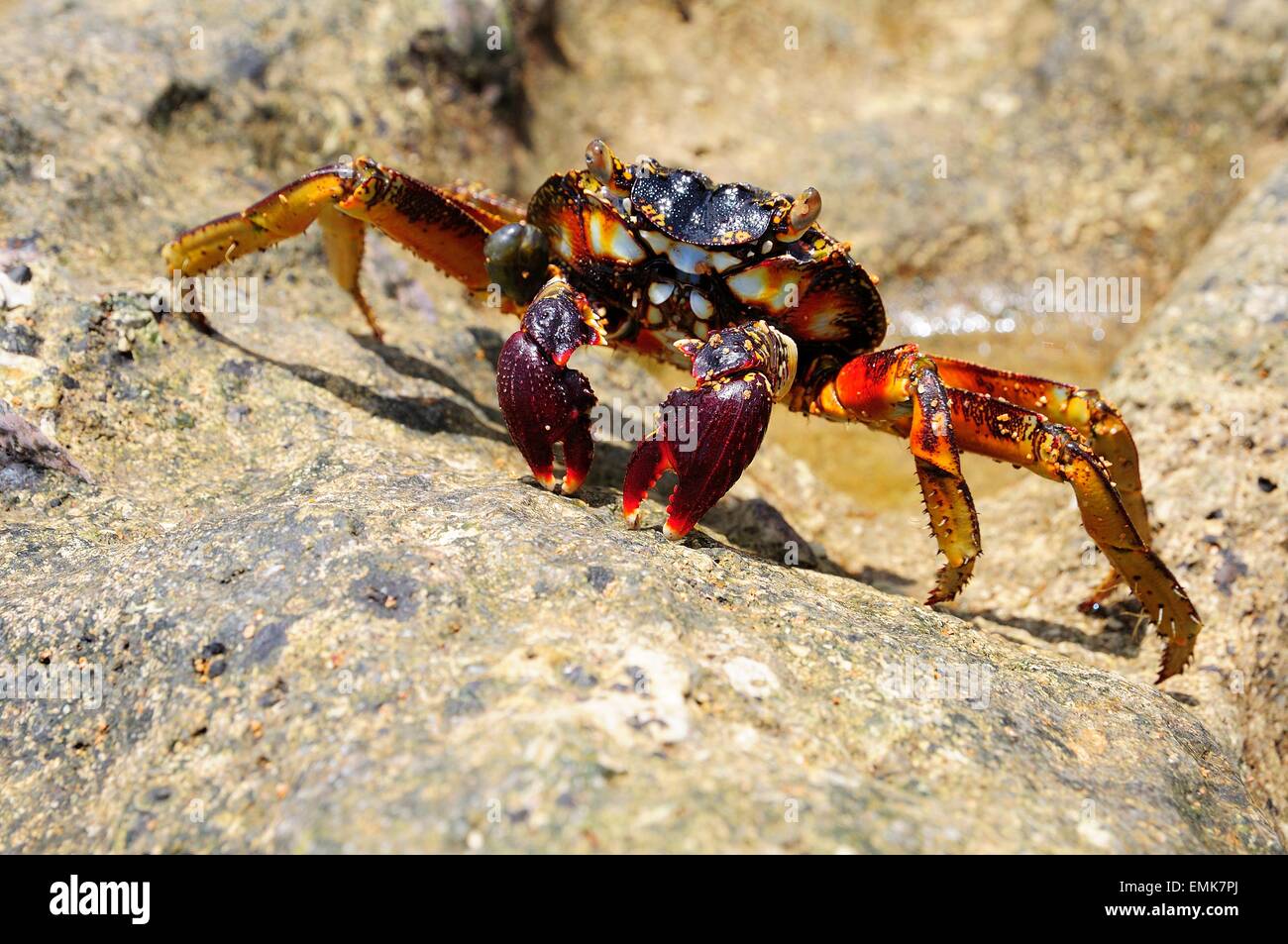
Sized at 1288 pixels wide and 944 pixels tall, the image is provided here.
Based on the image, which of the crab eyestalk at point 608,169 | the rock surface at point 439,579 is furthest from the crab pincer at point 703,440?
the crab eyestalk at point 608,169

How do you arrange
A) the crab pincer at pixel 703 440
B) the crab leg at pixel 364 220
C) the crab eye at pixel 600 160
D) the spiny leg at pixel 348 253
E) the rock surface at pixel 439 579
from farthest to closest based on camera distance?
the spiny leg at pixel 348 253, the crab leg at pixel 364 220, the crab eye at pixel 600 160, the crab pincer at pixel 703 440, the rock surface at pixel 439 579

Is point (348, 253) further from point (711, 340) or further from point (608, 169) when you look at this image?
point (711, 340)

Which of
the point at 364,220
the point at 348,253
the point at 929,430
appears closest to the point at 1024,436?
the point at 929,430

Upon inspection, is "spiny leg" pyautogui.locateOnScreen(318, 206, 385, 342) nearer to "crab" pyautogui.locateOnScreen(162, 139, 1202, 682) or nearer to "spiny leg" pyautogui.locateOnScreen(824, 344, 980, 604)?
"crab" pyautogui.locateOnScreen(162, 139, 1202, 682)

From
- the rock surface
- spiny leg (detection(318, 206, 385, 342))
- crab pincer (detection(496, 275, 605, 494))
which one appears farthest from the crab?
spiny leg (detection(318, 206, 385, 342))

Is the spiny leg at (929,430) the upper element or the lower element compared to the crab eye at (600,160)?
lower

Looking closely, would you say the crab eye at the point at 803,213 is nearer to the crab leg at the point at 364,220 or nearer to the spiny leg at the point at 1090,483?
the spiny leg at the point at 1090,483

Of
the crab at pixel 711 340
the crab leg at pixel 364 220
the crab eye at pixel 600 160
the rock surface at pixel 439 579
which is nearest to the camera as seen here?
the rock surface at pixel 439 579
